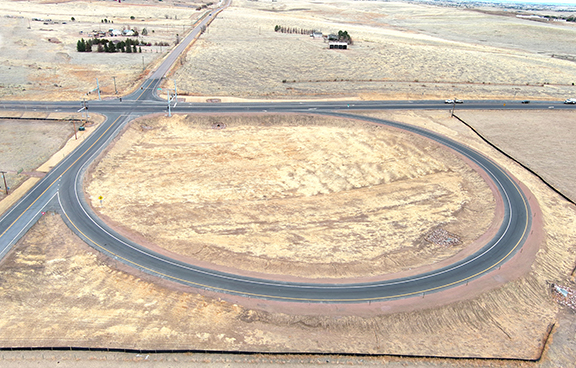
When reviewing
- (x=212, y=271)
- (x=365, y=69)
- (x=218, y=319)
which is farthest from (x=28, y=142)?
(x=365, y=69)

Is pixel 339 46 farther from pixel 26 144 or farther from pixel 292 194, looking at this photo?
pixel 26 144

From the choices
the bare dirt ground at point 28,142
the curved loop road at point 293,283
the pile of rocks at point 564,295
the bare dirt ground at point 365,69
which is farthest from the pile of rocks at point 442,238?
the bare dirt ground at point 28,142

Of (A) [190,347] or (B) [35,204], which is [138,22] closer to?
(B) [35,204]

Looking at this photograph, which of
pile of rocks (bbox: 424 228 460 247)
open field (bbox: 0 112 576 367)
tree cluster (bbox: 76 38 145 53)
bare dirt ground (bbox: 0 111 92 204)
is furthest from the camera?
tree cluster (bbox: 76 38 145 53)

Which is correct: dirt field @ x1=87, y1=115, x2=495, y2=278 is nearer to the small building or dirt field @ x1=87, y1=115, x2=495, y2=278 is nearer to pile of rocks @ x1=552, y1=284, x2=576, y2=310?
pile of rocks @ x1=552, y1=284, x2=576, y2=310

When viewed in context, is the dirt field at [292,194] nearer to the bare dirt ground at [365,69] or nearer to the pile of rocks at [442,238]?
the pile of rocks at [442,238]

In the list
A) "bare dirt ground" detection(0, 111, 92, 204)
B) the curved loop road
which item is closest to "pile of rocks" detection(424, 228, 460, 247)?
the curved loop road
